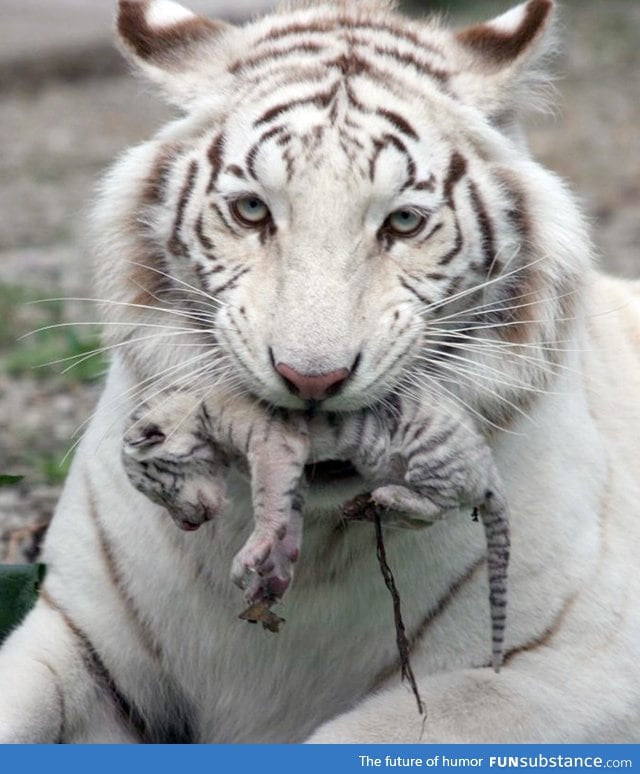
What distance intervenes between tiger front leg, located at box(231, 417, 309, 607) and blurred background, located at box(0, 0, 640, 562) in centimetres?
124

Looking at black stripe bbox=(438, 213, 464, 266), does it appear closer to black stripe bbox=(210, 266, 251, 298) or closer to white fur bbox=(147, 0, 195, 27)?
black stripe bbox=(210, 266, 251, 298)

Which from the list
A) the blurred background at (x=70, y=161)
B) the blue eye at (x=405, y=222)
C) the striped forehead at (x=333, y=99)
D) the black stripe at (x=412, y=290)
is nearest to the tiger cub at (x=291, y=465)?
the black stripe at (x=412, y=290)

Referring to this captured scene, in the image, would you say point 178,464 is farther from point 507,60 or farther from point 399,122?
point 507,60

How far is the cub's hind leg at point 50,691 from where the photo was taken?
310 centimetres

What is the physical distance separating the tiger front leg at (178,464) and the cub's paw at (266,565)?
0.14 metres

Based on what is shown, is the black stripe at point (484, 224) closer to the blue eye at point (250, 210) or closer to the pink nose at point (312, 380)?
the blue eye at point (250, 210)

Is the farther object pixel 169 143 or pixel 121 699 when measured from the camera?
pixel 121 699

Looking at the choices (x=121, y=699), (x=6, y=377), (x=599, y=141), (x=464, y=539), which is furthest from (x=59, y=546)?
(x=599, y=141)

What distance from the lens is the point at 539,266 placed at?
9.56 feet

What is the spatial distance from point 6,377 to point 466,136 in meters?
3.05

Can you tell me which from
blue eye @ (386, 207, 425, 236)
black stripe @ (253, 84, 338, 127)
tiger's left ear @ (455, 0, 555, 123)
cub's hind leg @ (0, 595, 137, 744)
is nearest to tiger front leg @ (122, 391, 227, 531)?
blue eye @ (386, 207, 425, 236)

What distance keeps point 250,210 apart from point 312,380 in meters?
0.47

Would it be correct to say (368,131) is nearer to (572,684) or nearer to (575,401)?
(575,401)

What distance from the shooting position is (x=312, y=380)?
2439 millimetres
